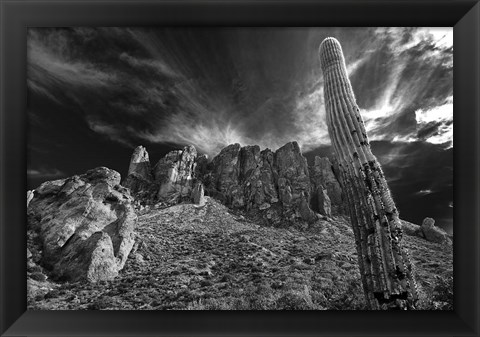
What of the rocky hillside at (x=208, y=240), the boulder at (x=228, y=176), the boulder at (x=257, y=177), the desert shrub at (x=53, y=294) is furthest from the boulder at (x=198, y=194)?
the desert shrub at (x=53, y=294)

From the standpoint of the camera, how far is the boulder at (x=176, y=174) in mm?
3547

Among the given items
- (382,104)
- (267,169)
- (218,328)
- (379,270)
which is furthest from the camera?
(267,169)

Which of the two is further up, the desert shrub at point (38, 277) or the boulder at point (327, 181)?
the boulder at point (327, 181)

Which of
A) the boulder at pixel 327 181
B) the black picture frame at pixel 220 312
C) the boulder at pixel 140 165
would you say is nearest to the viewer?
the black picture frame at pixel 220 312

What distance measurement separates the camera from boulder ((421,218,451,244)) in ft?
9.75

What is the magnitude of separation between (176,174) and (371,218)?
9.68 ft

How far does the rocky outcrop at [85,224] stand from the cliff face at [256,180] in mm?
349

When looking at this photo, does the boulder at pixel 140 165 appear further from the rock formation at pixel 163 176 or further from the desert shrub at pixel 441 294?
the desert shrub at pixel 441 294

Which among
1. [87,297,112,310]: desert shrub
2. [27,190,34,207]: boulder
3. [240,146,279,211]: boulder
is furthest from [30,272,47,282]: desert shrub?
[240,146,279,211]: boulder

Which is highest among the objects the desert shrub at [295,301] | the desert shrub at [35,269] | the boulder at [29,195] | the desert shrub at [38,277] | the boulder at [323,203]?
the boulder at [29,195]
